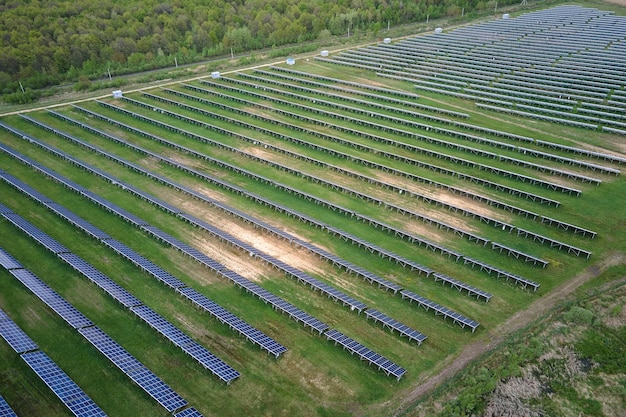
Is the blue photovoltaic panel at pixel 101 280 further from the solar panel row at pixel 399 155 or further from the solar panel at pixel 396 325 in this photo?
the solar panel row at pixel 399 155

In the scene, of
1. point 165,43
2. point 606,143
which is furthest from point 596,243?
point 165,43

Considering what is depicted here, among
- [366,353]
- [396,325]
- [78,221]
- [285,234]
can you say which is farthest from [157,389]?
[78,221]

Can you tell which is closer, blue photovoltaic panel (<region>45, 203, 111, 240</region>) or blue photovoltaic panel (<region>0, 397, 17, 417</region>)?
blue photovoltaic panel (<region>0, 397, 17, 417</region>)

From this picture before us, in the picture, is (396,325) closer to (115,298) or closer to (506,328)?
(506,328)

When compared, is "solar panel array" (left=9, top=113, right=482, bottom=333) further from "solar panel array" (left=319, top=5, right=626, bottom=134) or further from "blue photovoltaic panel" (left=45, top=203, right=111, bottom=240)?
"solar panel array" (left=319, top=5, right=626, bottom=134)

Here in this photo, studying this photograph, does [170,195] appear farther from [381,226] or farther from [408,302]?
[408,302]

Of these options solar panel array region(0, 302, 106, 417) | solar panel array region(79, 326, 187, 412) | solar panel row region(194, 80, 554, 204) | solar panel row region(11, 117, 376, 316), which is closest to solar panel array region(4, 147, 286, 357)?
solar panel row region(11, 117, 376, 316)
